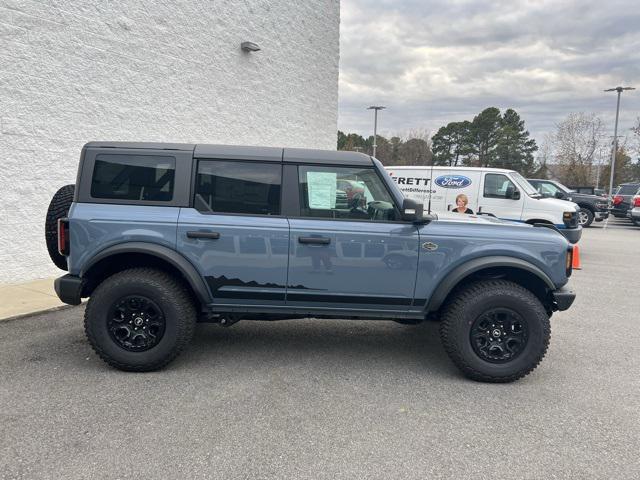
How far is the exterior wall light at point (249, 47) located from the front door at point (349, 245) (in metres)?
6.70

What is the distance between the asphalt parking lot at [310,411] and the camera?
2594mm

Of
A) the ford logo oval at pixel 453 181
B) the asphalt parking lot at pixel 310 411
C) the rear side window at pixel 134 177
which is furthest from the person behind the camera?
the ford logo oval at pixel 453 181

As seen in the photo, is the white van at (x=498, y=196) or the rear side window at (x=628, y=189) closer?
the white van at (x=498, y=196)

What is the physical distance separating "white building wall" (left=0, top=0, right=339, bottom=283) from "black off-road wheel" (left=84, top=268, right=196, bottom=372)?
3.50 metres

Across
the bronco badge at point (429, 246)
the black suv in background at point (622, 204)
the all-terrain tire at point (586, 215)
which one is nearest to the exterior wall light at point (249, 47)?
the bronco badge at point (429, 246)

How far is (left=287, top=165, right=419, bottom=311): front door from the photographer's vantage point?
368 cm

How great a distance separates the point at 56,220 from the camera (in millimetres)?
3980

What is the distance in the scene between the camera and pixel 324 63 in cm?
1180

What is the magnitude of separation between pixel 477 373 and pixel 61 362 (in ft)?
11.7

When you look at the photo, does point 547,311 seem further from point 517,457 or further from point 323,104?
point 323,104

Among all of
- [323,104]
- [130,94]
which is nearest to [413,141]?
[323,104]

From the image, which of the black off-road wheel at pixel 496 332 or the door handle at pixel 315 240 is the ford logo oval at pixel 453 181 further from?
the door handle at pixel 315 240

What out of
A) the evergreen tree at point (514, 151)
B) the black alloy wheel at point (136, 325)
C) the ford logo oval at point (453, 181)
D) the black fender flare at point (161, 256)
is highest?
the evergreen tree at point (514, 151)

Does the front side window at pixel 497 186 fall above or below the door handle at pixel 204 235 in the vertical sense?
above
